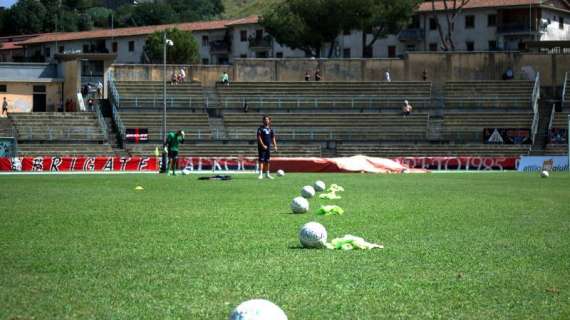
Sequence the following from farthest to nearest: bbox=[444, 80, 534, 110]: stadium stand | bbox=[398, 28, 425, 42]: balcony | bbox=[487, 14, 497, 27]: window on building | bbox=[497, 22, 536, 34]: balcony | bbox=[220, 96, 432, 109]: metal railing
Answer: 1. bbox=[398, 28, 425, 42]: balcony
2. bbox=[487, 14, 497, 27]: window on building
3. bbox=[497, 22, 536, 34]: balcony
4. bbox=[220, 96, 432, 109]: metal railing
5. bbox=[444, 80, 534, 110]: stadium stand

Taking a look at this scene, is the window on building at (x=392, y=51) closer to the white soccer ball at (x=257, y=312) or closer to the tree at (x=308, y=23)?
the tree at (x=308, y=23)

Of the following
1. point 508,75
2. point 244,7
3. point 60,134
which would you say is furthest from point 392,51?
point 244,7

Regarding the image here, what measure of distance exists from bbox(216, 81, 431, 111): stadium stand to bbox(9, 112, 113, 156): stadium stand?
985 cm

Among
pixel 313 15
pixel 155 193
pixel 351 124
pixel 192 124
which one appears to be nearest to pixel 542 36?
pixel 313 15

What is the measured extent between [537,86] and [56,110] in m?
36.9

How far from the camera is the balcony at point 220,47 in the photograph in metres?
109

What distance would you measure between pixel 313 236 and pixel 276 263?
1.31 meters

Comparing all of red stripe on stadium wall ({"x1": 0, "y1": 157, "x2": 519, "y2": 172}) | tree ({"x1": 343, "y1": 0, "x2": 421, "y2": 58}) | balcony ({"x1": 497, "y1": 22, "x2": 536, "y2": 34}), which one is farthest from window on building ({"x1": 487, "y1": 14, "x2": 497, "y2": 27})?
red stripe on stadium wall ({"x1": 0, "y1": 157, "x2": 519, "y2": 172})

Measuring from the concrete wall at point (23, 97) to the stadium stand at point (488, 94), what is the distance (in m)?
31.0

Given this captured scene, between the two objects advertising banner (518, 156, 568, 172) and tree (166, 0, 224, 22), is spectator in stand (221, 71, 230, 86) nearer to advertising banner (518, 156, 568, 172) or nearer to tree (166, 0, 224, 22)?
advertising banner (518, 156, 568, 172)

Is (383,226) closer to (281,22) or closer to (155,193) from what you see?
(155,193)

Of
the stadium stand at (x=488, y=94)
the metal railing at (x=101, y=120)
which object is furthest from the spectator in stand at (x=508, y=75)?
the metal railing at (x=101, y=120)

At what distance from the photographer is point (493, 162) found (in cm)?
5547

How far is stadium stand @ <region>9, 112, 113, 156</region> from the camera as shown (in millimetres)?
58188
